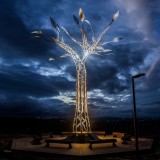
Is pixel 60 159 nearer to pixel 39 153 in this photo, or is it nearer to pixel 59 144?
pixel 39 153

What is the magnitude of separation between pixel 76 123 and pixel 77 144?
2.76m

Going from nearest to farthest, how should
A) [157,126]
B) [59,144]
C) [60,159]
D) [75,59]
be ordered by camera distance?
[60,159] → [59,144] → [75,59] → [157,126]

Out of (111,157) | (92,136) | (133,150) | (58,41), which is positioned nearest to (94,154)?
(111,157)

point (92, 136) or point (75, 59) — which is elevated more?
point (75, 59)

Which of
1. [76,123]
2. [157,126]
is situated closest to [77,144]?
[76,123]

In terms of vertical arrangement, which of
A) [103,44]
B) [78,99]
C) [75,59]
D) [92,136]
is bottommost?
[92,136]

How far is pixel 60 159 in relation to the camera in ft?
40.2

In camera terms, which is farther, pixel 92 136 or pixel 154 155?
pixel 92 136

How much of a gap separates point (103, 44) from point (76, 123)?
6.65m

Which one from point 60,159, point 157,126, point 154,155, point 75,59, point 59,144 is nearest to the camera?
point 60,159

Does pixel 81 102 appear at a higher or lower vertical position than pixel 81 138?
higher

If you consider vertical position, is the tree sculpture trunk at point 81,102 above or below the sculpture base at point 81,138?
above

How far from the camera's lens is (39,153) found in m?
13.5

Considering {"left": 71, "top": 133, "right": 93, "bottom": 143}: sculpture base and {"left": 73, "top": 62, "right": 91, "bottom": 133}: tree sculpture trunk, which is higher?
{"left": 73, "top": 62, "right": 91, "bottom": 133}: tree sculpture trunk
